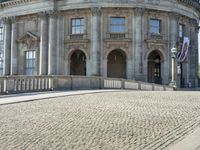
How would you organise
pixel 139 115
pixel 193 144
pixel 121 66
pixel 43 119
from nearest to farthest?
pixel 193 144
pixel 43 119
pixel 139 115
pixel 121 66

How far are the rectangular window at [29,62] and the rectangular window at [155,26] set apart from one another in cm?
1641

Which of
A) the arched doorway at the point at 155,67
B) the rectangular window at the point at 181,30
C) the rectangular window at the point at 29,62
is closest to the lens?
the arched doorway at the point at 155,67

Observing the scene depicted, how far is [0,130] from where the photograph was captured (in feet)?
23.5

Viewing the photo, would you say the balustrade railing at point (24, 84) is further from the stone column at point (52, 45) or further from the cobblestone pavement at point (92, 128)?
the stone column at point (52, 45)

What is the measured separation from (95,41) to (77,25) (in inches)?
153

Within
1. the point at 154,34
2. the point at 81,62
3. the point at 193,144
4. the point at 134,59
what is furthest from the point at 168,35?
the point at 193,144

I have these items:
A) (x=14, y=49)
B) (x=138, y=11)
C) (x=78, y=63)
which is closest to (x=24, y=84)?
(x=138, y=11)

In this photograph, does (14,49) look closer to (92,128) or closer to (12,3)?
(12,3)

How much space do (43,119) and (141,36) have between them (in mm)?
29710

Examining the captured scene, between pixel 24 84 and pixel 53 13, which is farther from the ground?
pixel 53 13

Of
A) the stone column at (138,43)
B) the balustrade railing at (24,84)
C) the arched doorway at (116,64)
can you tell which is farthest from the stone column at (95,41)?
the balustrade railing at (24,84)

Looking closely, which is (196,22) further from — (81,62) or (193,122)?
(193,122)

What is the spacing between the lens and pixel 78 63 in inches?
1639

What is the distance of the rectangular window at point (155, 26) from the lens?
38409 millimetres
